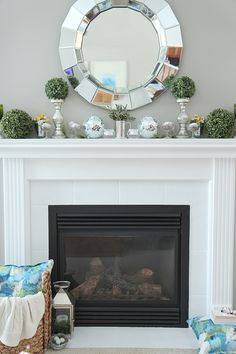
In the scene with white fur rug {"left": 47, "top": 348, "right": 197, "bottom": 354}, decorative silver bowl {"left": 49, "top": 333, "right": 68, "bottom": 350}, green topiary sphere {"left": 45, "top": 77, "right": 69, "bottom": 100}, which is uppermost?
green topiary sphere {"left": 45, "top": 77, "right": 69, "bottom": 100}

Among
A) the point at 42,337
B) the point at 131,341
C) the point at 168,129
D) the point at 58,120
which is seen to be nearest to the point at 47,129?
the point at 58,120

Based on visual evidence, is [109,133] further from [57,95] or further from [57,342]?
[57,342]

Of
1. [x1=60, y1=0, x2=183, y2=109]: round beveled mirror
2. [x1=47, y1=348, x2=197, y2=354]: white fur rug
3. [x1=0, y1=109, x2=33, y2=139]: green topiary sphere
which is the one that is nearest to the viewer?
[x1=47, y1=348, x2=197, y2=354]: white fur rug

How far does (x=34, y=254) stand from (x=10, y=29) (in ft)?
4.69

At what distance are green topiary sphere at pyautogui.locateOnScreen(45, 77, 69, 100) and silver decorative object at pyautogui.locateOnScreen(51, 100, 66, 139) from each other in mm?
39

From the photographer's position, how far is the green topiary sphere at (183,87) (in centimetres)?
245

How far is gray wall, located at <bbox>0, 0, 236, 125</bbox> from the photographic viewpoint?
2.53 metres

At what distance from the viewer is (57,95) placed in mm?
2465

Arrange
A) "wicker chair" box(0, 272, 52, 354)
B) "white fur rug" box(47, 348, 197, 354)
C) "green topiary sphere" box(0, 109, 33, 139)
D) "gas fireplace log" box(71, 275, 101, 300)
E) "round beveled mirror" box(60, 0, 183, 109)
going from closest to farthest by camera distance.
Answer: "wicker chair" box(0, 272, 52, 354)
"white fur rug" box(47, 348, 197, 354)
"green topiary sphere" box(0, 109, 33, 139)
"round beveled mirror" box(60, 0, 183, 109)
"gas fireplace log" box(71, 275, 101, 300)

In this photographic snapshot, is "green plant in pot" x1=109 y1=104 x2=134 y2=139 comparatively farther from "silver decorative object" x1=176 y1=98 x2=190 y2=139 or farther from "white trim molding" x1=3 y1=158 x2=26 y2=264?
"white trim molding" x1=3 y1=158 x2=26 y2=264

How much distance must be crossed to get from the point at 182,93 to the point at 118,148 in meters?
0.51

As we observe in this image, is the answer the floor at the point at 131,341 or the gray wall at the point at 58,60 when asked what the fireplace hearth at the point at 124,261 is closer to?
the floor at the point at 131,341

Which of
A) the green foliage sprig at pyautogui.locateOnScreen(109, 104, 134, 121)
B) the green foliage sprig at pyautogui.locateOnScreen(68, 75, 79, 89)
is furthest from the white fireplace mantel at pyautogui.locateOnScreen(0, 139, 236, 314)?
the green foliage sprig at pyautogui.locateOnScreen(68, 75, 79, 89)

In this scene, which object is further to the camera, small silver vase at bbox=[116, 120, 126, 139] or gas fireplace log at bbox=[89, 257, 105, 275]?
gas fireplace log at bbox=[89, 257, 105, 275]
